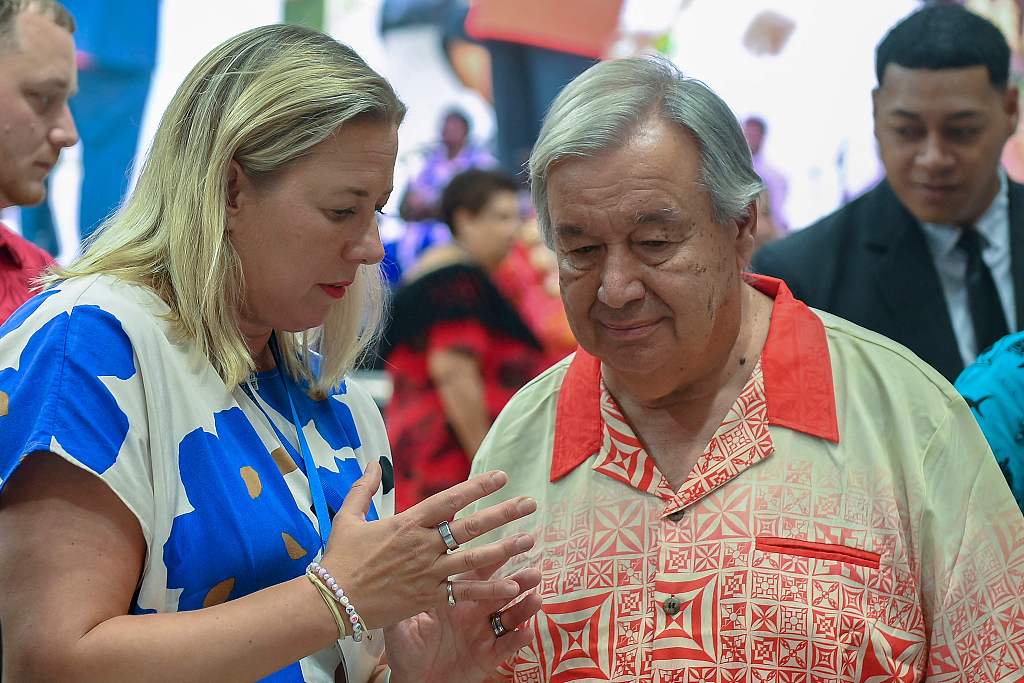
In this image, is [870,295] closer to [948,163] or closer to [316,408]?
[948,163]

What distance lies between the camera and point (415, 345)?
13.8 ft

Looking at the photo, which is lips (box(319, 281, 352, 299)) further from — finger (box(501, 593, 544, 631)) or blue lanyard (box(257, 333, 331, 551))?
finger (box(501, 593, 544, 631))

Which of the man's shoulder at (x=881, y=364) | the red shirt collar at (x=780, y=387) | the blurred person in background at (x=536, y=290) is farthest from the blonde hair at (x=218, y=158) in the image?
the blurred person in background at (x=536, y=290)

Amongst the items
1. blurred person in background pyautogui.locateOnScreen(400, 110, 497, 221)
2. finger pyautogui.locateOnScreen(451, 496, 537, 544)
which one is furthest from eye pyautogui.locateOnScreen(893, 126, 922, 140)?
blurred person in background pyautogui.locateOnScreen(400, 110, 497, 221)

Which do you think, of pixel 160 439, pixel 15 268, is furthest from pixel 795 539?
pixel 15 268

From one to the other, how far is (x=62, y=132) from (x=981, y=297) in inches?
87.3

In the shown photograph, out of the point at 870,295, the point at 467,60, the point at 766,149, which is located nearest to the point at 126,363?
the point at 870,295

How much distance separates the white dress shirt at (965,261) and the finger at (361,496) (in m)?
1.78

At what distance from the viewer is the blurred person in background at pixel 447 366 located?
419cm

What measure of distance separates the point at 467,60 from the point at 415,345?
1.50 m

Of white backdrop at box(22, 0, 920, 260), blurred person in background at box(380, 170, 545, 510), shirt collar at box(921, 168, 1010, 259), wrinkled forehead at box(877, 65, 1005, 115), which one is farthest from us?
white backdrop at box(22, 0, 920, 260)

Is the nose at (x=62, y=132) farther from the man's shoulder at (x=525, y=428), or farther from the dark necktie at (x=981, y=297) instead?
the dark necktie at (x=981, y=297)

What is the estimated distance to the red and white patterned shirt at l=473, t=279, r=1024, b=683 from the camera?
175cm

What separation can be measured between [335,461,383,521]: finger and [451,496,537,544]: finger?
0.13m
